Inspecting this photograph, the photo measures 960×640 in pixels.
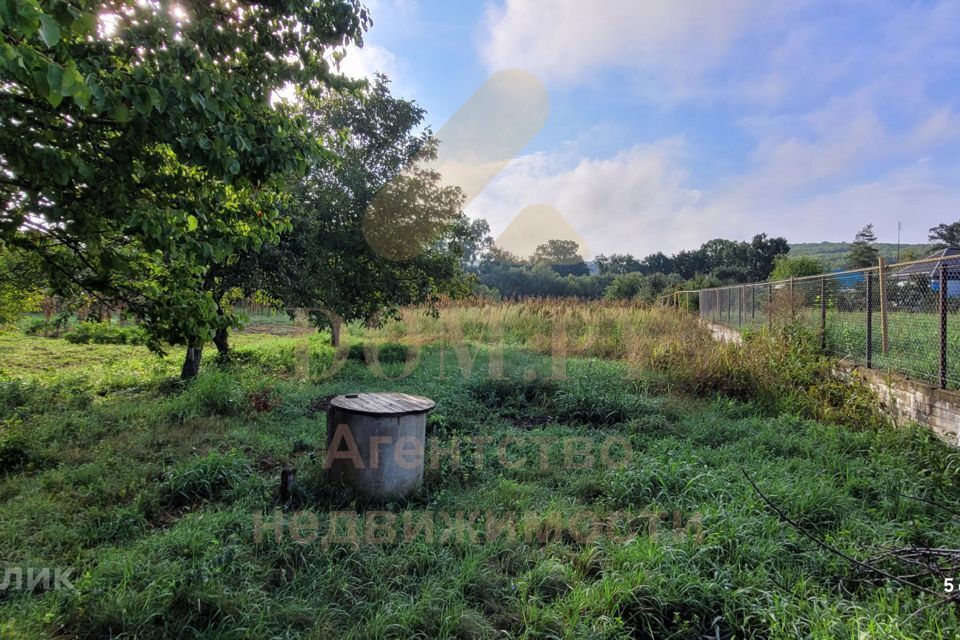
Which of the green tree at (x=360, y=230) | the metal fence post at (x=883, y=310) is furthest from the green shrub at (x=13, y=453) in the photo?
the metal fence post at (x=883, y=310)

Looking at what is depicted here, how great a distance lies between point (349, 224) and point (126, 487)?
222 inches

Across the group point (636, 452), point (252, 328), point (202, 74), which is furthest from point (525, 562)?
point (252, 328)

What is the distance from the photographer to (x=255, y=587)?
2.17m

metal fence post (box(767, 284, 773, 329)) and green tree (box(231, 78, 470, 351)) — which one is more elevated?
green tree (box(231, 78, 470, 351))

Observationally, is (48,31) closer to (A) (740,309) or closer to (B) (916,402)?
(B) (916,402)

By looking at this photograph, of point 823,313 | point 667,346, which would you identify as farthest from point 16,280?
point 823,313

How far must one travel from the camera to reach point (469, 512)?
310cm

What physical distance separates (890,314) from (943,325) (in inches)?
33.8

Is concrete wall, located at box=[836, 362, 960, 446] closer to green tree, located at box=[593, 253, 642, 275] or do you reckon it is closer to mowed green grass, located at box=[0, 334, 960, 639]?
mowed green grass, located at box=[0, 334, 960, 639]

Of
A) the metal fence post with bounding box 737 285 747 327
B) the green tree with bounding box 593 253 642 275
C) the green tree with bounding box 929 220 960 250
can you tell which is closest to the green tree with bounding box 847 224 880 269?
the green tree with bounding box 929 220 960 250

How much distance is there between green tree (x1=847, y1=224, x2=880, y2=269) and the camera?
4146cm

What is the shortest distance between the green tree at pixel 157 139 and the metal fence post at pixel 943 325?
578 centimetres

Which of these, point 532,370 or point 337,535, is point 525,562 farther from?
point 532,370

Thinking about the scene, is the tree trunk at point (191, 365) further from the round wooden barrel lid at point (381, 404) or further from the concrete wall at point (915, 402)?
the concrete wall at point (915, 402)
